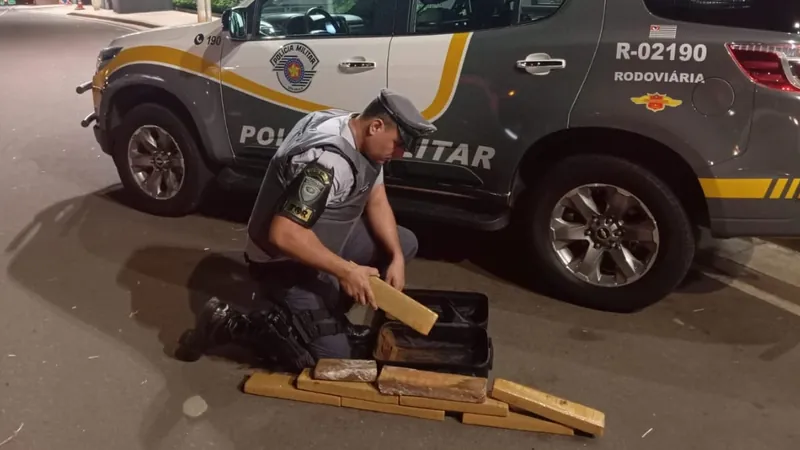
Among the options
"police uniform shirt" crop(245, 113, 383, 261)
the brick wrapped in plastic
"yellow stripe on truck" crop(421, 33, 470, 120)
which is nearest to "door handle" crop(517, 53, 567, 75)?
"yellow stripe on truck" crop(421, 33, 470, 120)

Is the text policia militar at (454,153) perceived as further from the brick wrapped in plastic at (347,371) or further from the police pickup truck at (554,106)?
the brick wrapped in plastic at (347,371)

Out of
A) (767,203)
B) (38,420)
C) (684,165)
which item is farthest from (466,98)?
(38,420)

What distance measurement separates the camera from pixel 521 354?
3375 millimetres

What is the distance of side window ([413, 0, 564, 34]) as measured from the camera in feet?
12.0

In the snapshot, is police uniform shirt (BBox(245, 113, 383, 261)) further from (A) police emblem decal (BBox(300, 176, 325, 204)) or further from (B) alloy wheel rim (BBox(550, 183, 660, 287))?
(B) alloy wheel rim (BBox(550, 183, 660, 287))

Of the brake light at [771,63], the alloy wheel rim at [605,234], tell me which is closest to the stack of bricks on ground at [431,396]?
the alloy wheel rim at [605,234]

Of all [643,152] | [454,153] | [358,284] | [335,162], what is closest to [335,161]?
[335,162]

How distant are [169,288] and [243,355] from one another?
886mm

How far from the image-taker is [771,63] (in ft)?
10.1

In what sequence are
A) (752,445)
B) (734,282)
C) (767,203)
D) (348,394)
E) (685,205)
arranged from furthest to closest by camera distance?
1. (734,282)
2. (685,205)
3. (767,203)
4. (348,394)
5. (752,445)

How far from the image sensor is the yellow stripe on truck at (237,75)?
3732 millimetres

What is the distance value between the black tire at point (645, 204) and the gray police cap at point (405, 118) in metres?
1.04

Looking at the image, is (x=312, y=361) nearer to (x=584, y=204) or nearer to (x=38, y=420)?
(x=38, y=420)

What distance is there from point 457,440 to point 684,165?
66.3 inches
